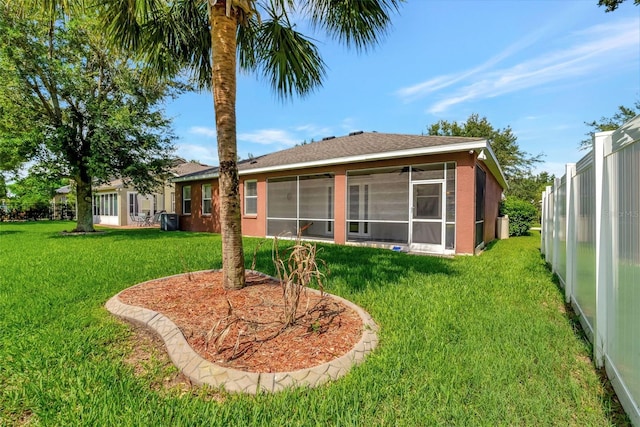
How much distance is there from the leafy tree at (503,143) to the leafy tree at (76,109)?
2998 centimetres

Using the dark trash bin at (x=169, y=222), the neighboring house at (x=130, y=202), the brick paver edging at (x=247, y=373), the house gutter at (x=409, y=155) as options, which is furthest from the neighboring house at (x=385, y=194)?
the neighboring house at (x=130, y=202)

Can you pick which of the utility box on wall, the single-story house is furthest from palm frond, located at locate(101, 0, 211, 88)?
the single-story house

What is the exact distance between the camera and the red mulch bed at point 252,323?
8.87 feet

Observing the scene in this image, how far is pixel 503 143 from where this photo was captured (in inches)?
1287

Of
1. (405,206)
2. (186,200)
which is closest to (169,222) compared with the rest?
(186,200)

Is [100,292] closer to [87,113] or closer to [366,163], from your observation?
[366,163]

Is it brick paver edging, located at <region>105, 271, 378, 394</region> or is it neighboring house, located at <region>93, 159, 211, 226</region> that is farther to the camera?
neighboring house, located at <region>93, 159, 211, 226</region>

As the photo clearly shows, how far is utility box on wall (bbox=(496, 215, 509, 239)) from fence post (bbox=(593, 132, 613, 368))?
13451 mm

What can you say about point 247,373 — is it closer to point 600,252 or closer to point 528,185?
point 600,252

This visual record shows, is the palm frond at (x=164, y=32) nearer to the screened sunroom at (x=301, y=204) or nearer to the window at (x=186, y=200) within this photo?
the screened sunroom at (x=301, y=204)

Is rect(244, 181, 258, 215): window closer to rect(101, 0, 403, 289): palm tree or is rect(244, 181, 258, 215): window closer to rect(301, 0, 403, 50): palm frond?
rect(101, 0, 403, 289): palm tree

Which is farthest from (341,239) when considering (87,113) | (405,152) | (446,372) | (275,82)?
(87,113)

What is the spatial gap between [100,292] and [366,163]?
799 cm

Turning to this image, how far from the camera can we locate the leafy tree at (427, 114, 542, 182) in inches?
1275
